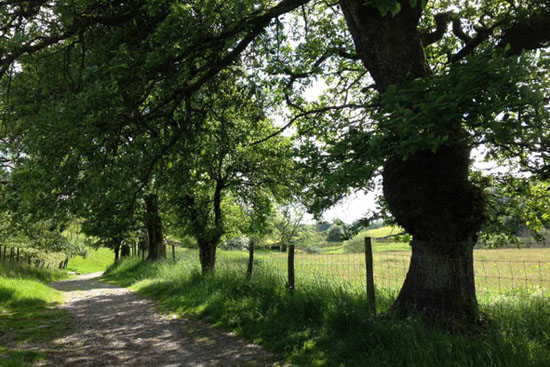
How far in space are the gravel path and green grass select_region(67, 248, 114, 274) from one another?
41.9m

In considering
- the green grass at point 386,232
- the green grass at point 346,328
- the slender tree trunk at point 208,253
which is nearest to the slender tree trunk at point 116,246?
the slender tree trunk at point 208,253

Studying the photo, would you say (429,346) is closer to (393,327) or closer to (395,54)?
(393,327)

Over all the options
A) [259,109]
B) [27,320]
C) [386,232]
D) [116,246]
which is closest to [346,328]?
[259,109]

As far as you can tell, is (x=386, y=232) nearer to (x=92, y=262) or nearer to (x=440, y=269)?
(x=92, y=262)

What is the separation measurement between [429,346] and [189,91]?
6.11 meters

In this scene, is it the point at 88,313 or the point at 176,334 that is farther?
the point at 88,313

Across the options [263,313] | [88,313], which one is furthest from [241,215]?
[263,313]

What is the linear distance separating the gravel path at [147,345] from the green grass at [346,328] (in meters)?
0.45

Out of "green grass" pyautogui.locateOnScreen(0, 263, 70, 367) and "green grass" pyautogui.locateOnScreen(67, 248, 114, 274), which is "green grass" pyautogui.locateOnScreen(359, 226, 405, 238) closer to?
"green grass" pyautogui.locateOnScreen(0, 263, 70, 367)

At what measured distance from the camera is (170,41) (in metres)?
6.56

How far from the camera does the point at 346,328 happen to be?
20.8ft

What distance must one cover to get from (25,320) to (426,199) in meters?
9.34

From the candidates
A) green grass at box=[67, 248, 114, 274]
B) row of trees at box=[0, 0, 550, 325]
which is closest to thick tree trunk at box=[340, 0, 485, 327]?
row of trees at box=[0, 0, 550, 325]

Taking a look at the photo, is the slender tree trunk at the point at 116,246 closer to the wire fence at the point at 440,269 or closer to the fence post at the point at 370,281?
the wire fence at the point at 440,269
